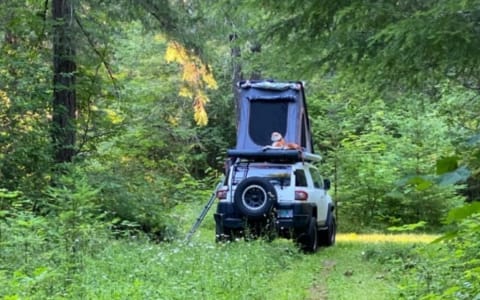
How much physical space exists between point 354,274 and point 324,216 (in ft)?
11.5

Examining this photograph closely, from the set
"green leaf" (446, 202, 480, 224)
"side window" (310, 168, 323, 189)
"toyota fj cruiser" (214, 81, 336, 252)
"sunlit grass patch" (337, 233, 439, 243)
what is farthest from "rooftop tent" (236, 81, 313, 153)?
"green leaf" (446, 202, 480, 224)

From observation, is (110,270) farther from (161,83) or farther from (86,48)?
(161,83)

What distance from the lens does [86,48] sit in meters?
12.6

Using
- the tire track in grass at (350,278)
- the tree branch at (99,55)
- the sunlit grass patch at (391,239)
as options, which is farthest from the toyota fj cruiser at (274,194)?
the tree branch at (99,55)

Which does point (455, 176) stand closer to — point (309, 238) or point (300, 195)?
point (300, 195)

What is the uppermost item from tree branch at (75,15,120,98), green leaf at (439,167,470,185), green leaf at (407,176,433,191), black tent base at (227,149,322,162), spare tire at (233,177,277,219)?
tree branch at (75,15,120,98)

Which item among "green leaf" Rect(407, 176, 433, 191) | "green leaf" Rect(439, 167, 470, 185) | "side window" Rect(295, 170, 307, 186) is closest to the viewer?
"green leaf" Rect(439, 167, 470, 185)

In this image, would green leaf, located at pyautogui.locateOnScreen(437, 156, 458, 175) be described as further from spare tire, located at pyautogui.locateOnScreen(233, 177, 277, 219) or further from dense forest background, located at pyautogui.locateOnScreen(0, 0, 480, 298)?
spare tire, located at pyautogui.locateOnScreen(233, 177, 277, 219)

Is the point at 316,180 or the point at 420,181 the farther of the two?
the point at 316,180

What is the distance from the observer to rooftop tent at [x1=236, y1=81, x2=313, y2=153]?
42.8 feet

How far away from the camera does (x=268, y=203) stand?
10.5m

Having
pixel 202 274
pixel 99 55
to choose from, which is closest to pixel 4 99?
pixel 99 55

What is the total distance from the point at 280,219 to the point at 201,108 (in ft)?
18.9

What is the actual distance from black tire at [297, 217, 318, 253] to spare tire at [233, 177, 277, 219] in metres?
0.85
